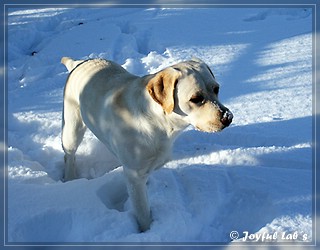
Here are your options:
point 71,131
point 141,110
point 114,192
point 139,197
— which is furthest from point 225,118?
point 71,131

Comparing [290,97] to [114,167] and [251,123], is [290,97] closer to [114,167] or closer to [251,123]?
[251,123]

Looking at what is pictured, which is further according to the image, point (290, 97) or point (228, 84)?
point (228, 84)

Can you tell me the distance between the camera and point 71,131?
4293 millimetres

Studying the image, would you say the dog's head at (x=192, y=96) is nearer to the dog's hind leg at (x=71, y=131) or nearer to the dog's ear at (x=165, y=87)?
the dog's ear at (x=165, y=87)

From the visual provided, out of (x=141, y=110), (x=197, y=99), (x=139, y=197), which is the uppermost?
(x=197, y=99)

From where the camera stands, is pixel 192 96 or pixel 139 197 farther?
pixel 139 197

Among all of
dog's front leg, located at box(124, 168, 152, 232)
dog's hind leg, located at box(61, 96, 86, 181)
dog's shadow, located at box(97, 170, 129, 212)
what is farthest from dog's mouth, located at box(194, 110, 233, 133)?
dog's hind leg, located at box(61, 96, 86, 181)

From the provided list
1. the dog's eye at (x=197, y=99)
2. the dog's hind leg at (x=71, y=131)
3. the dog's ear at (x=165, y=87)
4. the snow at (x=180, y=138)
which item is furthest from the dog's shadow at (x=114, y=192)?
the dog's eye at (x=197, y=99)

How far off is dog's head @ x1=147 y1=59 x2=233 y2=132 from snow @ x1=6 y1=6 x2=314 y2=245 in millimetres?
960

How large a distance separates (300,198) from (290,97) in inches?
74.0

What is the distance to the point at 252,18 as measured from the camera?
7.52 m

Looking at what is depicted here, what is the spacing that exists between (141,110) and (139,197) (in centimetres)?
69

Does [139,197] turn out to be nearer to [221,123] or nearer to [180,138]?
[221,123]

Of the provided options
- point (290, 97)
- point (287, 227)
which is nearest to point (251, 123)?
point (290, 97)
